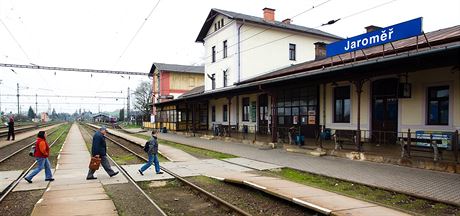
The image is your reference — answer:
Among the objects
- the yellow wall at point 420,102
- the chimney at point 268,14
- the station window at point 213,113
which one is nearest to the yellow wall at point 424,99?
the yellow wall at point 420,102

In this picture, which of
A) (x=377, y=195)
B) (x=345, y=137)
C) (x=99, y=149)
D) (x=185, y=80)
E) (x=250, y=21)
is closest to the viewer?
(x=377, y=195)

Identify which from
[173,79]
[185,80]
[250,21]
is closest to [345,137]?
[250,21]

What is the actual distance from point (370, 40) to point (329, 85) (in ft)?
16.6

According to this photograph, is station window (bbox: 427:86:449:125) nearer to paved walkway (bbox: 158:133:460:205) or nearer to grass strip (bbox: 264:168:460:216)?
paved walkway (bbox: 158:133:460:205)

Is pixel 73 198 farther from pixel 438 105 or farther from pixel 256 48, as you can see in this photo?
pixel 256 48

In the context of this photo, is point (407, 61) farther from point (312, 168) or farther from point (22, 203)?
point (22, 203)

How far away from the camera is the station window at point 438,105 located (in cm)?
1299

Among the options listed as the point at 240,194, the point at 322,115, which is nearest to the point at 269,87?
the point at 322,115

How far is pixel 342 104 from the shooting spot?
1761 cm

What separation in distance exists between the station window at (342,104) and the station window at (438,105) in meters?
4.10

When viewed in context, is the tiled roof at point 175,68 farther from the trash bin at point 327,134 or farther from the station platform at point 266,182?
the station platform at point 266,182

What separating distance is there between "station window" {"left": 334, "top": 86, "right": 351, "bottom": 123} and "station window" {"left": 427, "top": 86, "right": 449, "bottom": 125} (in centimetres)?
410

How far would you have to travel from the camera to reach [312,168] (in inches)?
461

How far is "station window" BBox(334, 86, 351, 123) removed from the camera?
1723 cm
